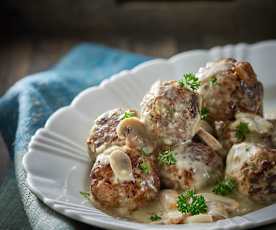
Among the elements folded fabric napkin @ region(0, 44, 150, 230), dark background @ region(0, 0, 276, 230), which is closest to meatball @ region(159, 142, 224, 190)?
folded fabric napkin @ region(0, 44, 150, 230)

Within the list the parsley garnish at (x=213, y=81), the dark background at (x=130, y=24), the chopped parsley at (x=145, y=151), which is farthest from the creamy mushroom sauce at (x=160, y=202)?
the dark background at (x=130, y=24)

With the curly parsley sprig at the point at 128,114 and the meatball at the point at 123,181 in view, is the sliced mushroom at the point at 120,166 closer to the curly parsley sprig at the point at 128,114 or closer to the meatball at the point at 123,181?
the meatball at the point at 123,181

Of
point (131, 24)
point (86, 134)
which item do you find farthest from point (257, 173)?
point (131, 24)

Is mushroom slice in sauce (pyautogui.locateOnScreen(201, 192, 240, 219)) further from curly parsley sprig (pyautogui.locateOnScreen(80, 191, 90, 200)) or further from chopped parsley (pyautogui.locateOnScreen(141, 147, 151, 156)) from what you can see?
curly parsley sprig (pyautogui.locateOnScreen(80, 191, 90, 200))

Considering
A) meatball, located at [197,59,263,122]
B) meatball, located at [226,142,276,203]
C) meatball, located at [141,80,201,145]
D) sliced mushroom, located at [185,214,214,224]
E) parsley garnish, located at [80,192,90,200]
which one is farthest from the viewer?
meatball, located at [197,59,263,122]

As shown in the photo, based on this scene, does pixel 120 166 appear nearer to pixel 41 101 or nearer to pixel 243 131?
pixel 243 131
